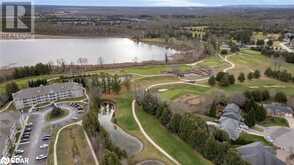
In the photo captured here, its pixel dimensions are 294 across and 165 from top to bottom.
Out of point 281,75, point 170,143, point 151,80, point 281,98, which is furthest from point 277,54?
point 170,143

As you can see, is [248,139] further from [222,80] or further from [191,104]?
[222,80]

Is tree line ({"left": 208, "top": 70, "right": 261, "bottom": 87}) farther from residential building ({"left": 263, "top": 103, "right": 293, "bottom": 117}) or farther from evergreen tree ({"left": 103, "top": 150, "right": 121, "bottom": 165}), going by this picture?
evergreen tree ({"left": 103, "top": 150, "right": 121, "bottom": 165})

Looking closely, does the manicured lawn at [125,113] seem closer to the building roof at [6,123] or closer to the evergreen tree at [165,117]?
the evergreen tree at [165,117]

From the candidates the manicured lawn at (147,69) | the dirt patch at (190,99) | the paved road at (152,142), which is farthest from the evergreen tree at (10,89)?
the dirt patch at (190,99)

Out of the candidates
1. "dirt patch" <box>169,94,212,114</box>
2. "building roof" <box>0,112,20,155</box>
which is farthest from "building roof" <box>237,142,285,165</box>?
"building roof" <box>0,112,20,155</box>

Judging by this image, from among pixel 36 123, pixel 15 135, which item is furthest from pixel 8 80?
pixel 15 135

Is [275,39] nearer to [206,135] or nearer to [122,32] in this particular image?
[122,32]
